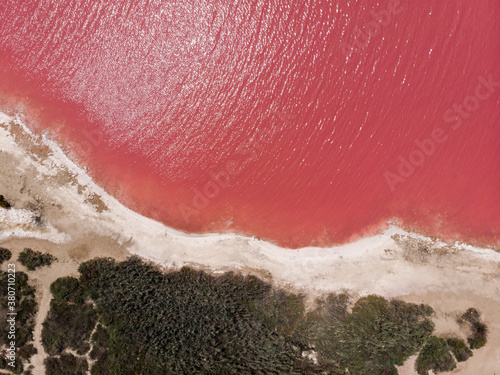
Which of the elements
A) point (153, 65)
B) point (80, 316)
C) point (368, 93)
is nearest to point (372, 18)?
point (368, 93)

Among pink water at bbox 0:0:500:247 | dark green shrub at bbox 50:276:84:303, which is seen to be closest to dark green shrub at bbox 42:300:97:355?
dark green shrub at bbox 50:276:84:303

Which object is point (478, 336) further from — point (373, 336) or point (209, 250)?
point (209, 250)

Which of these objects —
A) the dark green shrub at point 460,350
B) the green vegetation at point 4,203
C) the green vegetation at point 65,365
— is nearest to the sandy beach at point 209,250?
the green vegetation at point 4,203

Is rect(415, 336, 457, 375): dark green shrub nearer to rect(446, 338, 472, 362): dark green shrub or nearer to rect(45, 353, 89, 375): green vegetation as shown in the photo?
rect(446, 338, 472, 362): dark green shrub

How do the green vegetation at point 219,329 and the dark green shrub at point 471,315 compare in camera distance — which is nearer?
the green vegetation at point 219,329

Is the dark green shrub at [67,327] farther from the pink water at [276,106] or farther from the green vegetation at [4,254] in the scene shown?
the pink water at [276,106]
